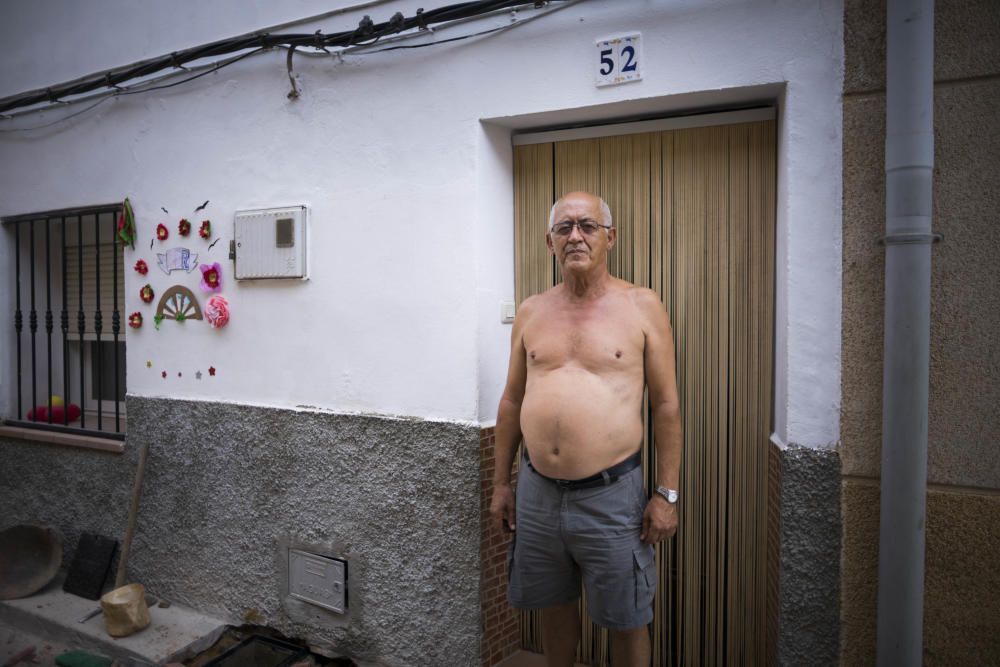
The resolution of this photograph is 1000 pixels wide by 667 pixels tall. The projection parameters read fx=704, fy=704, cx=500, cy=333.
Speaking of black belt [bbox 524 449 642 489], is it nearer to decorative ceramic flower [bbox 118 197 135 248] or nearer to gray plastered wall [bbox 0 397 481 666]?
gray plastered wall [bbox 0 397 481 666]

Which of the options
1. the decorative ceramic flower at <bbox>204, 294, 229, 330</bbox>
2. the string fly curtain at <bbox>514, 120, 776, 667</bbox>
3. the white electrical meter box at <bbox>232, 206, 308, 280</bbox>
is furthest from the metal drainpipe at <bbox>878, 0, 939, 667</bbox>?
the decorative ceramic flower at <bbox>204, 294, 229, 330</bbox>

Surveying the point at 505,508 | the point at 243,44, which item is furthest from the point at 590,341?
the point at 243,44

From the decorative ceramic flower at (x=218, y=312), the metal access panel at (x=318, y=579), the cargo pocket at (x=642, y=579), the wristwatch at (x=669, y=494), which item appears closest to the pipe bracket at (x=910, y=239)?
the wristwatch at (x=669, y=494)

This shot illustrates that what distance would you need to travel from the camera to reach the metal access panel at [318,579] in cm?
390

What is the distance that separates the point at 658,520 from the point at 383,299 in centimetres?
185

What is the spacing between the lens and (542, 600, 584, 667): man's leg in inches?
122

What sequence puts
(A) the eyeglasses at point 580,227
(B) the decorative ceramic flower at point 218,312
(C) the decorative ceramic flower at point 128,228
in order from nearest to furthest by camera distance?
(A) the eyeglasses at point 580,227 → (B) the decorative ceramic flower at point 218,312 → (C) the decorative ceramic flower at point 128,228

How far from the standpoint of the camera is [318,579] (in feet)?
13.1

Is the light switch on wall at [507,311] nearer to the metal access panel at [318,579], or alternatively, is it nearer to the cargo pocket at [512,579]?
the cargo pocket at [512,579]

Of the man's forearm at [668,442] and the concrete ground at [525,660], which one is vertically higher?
the man's forearm at [668,442]

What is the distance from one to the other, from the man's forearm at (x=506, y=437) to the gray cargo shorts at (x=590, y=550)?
0.22m

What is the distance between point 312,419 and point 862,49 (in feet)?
10.6

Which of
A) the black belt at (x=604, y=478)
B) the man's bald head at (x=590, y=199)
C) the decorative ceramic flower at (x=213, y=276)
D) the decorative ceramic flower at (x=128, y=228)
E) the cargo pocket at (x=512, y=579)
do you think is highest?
the decorative ceramic flower at (x=128, y=228)

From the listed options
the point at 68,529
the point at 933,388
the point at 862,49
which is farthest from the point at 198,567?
the point at 862,49
